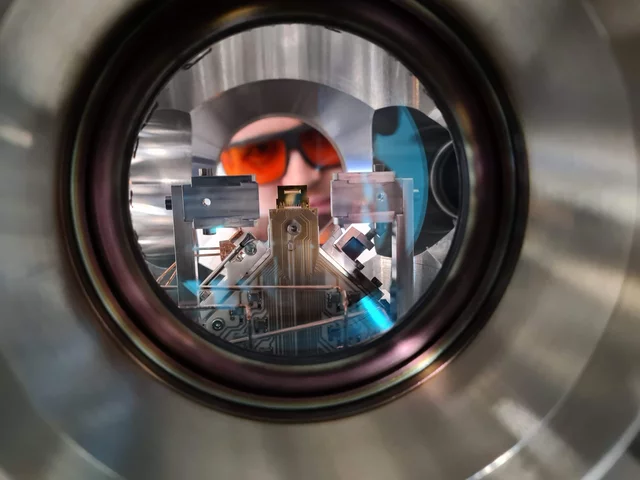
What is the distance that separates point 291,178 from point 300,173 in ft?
0.08

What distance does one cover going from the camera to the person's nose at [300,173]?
119 centimetres

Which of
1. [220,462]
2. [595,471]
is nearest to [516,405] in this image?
[595,471]

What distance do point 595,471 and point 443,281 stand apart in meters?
0.24

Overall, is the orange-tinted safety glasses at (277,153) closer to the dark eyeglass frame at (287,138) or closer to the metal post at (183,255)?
the dark eyeglass frame at (287,138)

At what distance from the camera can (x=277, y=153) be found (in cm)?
118

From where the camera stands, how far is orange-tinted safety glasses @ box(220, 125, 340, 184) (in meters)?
1.17

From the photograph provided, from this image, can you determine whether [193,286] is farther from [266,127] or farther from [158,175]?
[266,127]

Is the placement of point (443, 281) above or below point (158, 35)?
below

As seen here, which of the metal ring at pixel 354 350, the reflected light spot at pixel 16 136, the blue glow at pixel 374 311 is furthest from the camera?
the blue glow at pixel 374 311

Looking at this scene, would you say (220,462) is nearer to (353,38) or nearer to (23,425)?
(23,425)

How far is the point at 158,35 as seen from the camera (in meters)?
0.53

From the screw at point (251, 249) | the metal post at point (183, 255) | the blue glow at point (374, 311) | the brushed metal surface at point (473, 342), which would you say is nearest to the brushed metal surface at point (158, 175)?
the metal post at point (183, 255)

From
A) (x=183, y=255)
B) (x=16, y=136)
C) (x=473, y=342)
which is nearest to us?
(x=16, y=136)

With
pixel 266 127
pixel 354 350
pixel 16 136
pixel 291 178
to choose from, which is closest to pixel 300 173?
pixel 291 178
